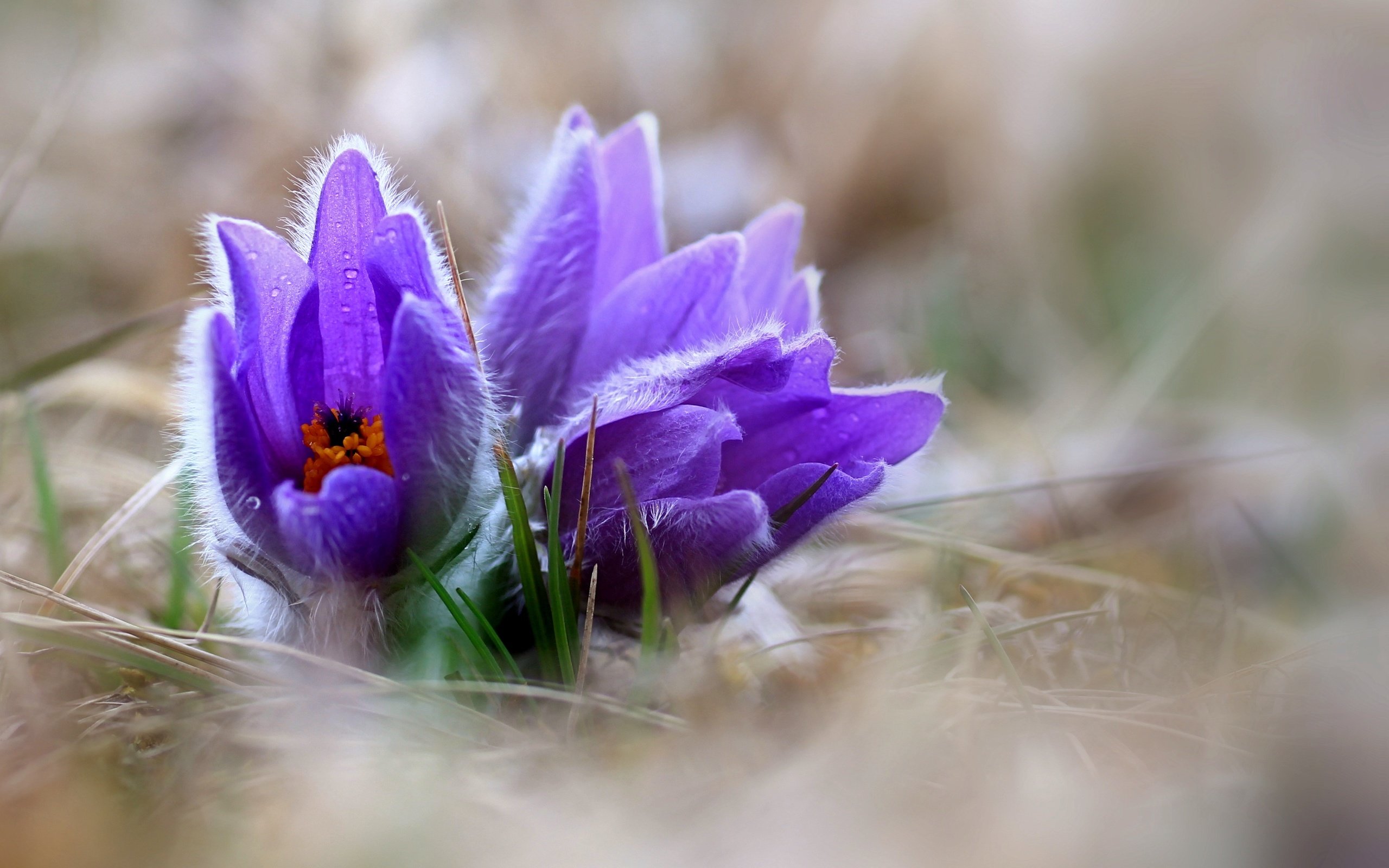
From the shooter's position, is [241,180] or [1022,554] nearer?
[1022,554]

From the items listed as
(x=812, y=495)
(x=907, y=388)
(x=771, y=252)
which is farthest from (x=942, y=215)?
(x=812, y=495)

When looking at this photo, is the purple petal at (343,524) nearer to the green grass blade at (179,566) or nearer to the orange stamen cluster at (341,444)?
the orange stamen cluster at (341,444)

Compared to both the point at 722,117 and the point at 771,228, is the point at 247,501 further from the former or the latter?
the point at 722,117

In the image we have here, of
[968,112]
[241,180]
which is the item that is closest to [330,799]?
[241,180]

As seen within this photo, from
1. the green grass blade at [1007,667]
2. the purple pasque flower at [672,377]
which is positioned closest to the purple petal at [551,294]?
the purple pasque flower at [672,377]

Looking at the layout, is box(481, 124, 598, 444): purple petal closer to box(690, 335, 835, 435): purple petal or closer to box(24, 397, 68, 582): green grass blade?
box(690, 335, 835, 435): purple petal
